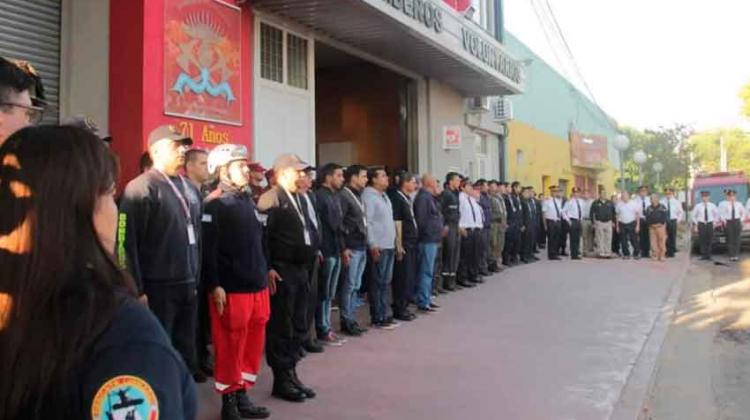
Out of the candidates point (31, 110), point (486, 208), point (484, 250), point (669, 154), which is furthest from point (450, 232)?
point (669, 154)

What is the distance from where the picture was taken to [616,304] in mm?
10695

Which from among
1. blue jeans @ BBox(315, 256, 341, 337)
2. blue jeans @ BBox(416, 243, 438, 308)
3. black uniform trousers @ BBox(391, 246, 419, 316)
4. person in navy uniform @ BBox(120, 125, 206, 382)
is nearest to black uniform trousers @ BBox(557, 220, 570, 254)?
blue jeans @ BBox(416, 243, 438, 308)

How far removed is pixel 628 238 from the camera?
18312 mm

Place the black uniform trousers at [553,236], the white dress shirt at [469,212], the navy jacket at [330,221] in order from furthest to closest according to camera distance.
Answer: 1. the black uniform trousers at [553,236]
2. the white dress shirt at [469,212]
3. the navy jacket at [330,221]

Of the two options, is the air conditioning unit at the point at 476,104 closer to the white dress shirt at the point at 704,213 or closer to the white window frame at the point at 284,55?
the white dress shirt at the point at 704,213

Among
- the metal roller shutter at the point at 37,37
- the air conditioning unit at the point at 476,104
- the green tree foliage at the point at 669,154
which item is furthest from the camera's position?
the green tree foliage at the point at 669,154

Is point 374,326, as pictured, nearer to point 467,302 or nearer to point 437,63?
point 467,302

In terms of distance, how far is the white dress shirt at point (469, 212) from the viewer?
12126 mm

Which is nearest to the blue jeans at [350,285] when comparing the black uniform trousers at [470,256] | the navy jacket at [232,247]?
the navy jacket at [232,247]

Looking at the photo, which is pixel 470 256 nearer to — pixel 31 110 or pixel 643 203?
pixel 643 203

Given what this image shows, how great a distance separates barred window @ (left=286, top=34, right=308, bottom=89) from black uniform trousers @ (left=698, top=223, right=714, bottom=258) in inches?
513

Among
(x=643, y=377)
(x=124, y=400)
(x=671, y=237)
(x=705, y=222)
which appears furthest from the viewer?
(x=671, y=237)

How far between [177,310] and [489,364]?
3350 mm

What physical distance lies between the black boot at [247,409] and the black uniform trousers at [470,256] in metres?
7.73
